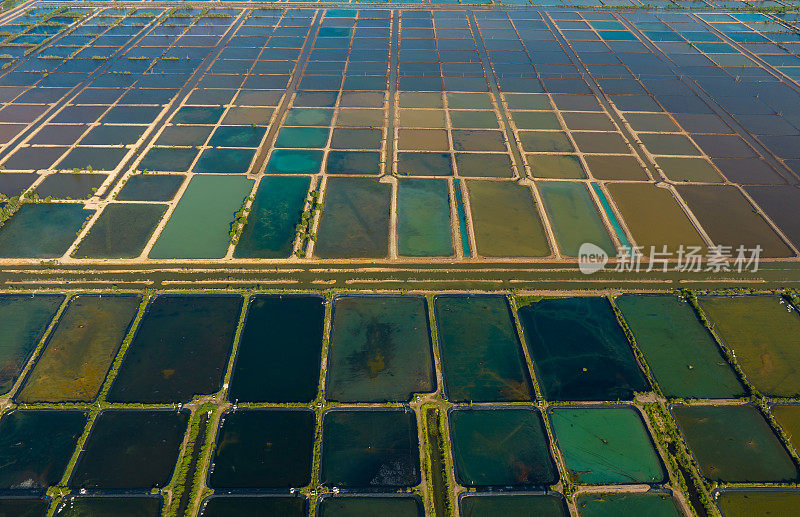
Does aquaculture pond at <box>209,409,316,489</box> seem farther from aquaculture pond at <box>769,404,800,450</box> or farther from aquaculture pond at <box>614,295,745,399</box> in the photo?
aquaculture pond at <box>769,404,800,450</box>

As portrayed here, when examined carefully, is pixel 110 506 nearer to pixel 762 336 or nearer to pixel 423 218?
pixel 423 218

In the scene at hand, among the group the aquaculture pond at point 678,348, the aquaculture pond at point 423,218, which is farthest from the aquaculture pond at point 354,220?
the aquaculture pond at point 678,348

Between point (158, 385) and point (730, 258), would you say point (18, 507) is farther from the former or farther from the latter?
point (730, 258)

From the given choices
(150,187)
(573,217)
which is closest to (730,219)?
(573,217)

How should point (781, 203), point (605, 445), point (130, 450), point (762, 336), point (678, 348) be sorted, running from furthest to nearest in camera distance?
1. point (781, 203)
2. point (762, 336)
3. point (678, 348)
4. point (605, 445)
5. point (130, 450)

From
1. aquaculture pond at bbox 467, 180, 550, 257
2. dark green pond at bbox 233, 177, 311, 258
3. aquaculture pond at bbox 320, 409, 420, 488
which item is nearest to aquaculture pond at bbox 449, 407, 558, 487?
aquaculture pond at bbox 320, 409, 420, 488

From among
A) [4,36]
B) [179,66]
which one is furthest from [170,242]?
[4,36]
